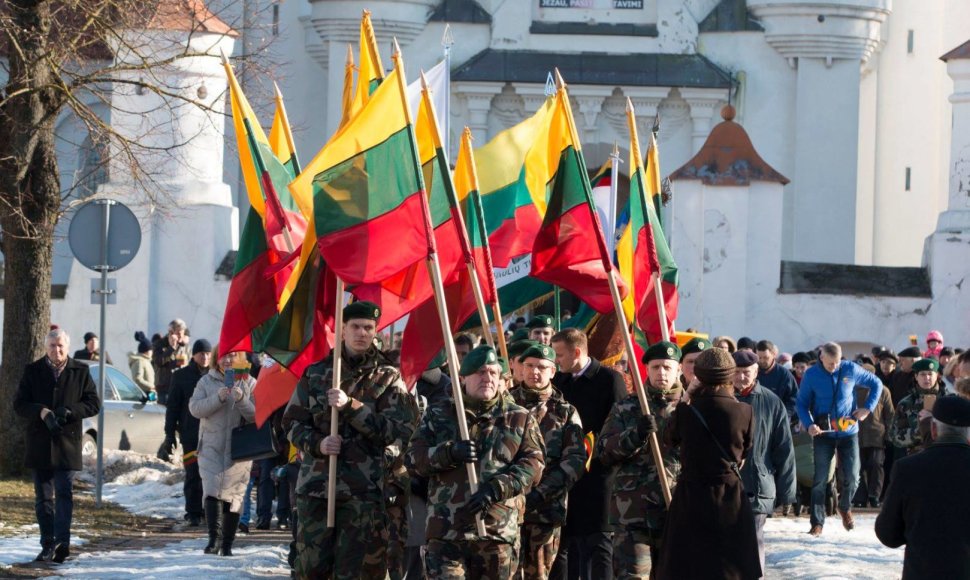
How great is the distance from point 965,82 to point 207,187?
10314mm

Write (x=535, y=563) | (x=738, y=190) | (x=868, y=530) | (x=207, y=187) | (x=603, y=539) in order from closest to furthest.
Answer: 1. (x=535, y=563)
2. (x=603, y=539)
3. (x=868, y=530)
4. (x=738, y=190)
5. (x=207, y=187)

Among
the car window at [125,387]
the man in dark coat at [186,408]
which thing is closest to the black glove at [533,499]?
the man in dark coat at [186,408]

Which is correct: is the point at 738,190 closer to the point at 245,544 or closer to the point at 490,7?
the point at 490,7

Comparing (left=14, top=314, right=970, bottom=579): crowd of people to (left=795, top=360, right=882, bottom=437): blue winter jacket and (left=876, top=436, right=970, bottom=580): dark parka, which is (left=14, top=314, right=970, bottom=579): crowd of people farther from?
(left=795, top=360, right=882, bottom=437): blue winter jacket

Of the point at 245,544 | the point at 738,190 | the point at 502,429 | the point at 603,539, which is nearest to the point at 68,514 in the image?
the point at 245,544

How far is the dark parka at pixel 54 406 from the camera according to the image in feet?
45.3

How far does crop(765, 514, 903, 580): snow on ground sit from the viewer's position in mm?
13922

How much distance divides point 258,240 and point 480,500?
4.19 meters

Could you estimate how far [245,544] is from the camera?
51.0 ft

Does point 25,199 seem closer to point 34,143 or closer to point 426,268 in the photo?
point 34,143

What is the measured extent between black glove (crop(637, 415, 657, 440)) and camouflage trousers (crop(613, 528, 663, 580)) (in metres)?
0.54

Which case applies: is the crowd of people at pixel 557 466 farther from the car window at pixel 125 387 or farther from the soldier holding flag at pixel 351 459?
the car window at pixel 125 387

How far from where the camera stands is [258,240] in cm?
1334

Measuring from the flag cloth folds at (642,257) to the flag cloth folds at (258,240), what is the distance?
2.21m
